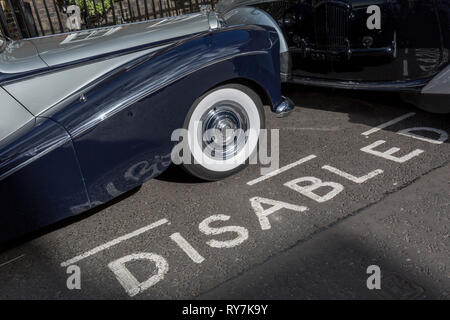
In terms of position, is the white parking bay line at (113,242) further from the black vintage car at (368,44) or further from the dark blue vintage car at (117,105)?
the black vintage car at (368,44)

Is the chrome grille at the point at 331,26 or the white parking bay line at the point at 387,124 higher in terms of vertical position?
the chrome grille at the point at 331,26

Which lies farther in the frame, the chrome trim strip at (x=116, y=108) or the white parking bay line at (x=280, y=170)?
the white parking bay line at (x=280, y=170)

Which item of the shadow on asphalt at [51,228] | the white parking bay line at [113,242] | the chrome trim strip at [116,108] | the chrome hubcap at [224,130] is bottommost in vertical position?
the white parking bay line at [113,242]

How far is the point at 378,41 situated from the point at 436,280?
2.12 meters

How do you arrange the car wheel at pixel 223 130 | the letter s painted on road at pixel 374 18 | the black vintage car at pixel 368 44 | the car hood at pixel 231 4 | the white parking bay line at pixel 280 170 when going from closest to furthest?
the car wheel at pixel 223 130, the white parking bay line at pixel 280 170, the black vintage car at pixel 368 44, the letter s painted on road at pixel 374 18, the car hood at pixel 231 4

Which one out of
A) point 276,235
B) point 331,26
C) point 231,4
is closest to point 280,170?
point 276,235

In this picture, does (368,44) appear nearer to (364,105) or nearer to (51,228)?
(364,105)

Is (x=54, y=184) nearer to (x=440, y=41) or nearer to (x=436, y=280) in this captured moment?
(x=436, y=280)

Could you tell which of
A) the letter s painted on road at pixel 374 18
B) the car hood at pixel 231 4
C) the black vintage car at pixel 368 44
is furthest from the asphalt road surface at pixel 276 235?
the car hood at pixel 231 4

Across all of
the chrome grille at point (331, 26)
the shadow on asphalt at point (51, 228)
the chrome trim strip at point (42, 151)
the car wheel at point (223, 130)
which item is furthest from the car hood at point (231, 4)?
the chrome trim strip at point (42, 151)

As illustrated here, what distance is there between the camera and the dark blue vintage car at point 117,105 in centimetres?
214

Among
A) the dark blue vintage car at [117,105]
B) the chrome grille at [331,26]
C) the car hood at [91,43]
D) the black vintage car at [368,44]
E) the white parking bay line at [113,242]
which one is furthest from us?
the chrome grille at [331,26]

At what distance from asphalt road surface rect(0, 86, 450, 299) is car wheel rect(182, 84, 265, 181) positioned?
138mm
